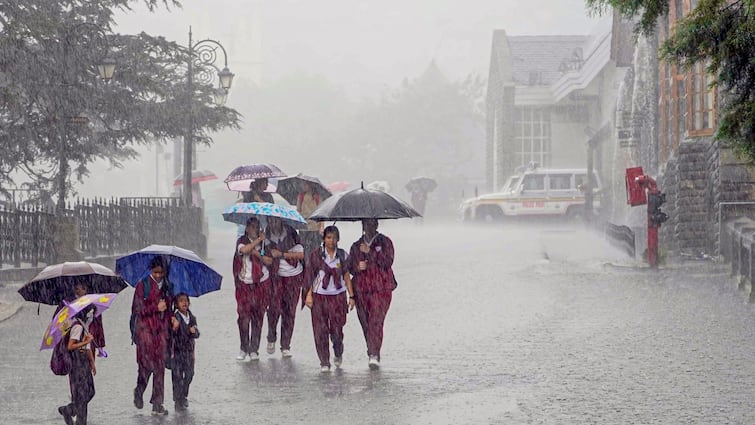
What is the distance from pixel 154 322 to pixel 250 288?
2505 mm

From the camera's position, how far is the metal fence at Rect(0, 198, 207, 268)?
2025 centimetres

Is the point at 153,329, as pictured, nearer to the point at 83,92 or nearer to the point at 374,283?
the point at 374,283

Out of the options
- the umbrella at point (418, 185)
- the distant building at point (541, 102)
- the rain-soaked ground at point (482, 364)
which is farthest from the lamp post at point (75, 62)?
the distant building at point (541, 102)

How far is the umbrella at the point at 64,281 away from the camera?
26.3 feet

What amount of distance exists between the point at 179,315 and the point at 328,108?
7908cm

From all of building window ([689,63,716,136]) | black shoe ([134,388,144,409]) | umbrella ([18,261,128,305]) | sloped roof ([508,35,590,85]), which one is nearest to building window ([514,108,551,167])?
sloped roof ([508,35,590,85])

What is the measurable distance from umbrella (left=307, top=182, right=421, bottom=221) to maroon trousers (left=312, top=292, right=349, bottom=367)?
671 millimetres

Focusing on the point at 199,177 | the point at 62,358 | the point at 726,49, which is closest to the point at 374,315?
the point at 62,358

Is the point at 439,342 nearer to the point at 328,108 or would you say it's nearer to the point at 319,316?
the point at 319,316

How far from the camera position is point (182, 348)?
8961 mm

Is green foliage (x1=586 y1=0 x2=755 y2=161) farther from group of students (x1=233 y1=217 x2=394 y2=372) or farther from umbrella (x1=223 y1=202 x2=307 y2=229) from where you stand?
umbrella (x1=223 y1=202 x2=307 y2=229)

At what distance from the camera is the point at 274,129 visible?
84938 mm

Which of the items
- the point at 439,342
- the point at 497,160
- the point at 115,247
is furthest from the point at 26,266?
the point at 497,160

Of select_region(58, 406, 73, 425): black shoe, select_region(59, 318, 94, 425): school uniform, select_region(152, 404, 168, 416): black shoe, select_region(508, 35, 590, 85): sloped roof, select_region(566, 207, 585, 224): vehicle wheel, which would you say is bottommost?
select_region(152, 404, 168, 416): black shoe
